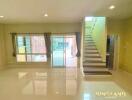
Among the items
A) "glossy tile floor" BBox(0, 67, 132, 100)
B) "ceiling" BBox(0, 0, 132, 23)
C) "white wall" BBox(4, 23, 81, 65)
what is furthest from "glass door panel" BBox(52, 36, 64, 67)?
"ceiling" BBox(0, 0, 132, 23)

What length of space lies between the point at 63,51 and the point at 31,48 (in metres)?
2.06

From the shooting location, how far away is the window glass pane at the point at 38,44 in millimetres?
7922

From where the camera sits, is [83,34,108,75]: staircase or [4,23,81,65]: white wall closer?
[83,34,108,75]: staircase

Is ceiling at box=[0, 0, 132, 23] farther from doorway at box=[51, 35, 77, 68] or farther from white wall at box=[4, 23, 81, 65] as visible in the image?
doorway at box=[51, 35, 77, 68]

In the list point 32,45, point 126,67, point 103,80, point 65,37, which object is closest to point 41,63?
point 32,45

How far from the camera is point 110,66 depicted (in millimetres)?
7379

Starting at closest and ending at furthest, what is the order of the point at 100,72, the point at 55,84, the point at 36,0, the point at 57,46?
the point at 36,0
the point at 55,84
the point at 100,72
the point at 57,46

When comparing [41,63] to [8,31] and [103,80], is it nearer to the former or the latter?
[8,31]

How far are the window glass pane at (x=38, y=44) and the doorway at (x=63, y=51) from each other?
64 cm

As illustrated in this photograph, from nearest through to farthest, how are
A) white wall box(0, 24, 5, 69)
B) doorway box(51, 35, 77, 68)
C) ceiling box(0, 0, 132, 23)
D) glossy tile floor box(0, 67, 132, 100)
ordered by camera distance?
ceiling box(0, 0, 132, 23), glossy tile floor box(0, 67, 132, 100), white wall box(0, 24, 5, 69), doorway box(51, 35, 77, 68)

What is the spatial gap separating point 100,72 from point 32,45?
14.8ft

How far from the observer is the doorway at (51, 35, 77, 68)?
7867mm

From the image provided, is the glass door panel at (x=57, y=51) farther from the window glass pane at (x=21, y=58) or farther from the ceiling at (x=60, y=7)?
the ceiling at (x=60, y=7)

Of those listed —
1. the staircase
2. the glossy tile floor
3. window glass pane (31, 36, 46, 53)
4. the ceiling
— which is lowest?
the glossy tile floor
